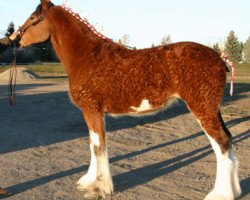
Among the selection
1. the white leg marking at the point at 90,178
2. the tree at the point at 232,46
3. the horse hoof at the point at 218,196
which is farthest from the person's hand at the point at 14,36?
the tree at the point at 232,46

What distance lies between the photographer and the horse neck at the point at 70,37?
19.1ft

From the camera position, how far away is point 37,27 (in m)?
5.84

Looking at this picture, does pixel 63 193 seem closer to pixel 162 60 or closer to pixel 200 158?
pixel 162 60

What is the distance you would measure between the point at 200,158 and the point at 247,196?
2.26 meters

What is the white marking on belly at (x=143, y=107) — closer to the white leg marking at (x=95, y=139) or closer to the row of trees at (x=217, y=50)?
the white leg marking at (x=95, y=139)

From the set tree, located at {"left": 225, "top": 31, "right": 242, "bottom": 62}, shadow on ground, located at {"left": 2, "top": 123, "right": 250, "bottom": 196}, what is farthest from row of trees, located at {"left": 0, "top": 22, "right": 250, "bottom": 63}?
shadow on ground, located at {"left": 2, "top": 123, "right": 250, "bottom": 196}

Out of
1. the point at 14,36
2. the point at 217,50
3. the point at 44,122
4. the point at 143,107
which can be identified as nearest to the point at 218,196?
the point at 143,107

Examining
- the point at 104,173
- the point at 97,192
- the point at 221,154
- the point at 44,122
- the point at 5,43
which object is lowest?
the point at 44,122

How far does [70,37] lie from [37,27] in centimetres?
51

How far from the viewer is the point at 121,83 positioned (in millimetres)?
5445

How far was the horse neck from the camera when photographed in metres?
5.81

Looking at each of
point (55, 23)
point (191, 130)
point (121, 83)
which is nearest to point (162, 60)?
point (121, 83)

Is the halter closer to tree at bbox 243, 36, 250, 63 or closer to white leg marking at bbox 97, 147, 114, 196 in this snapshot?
white leg marking at bbox 97, 147, 114, 196

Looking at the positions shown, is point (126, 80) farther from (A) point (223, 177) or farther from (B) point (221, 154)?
(A) point (223, 177)
